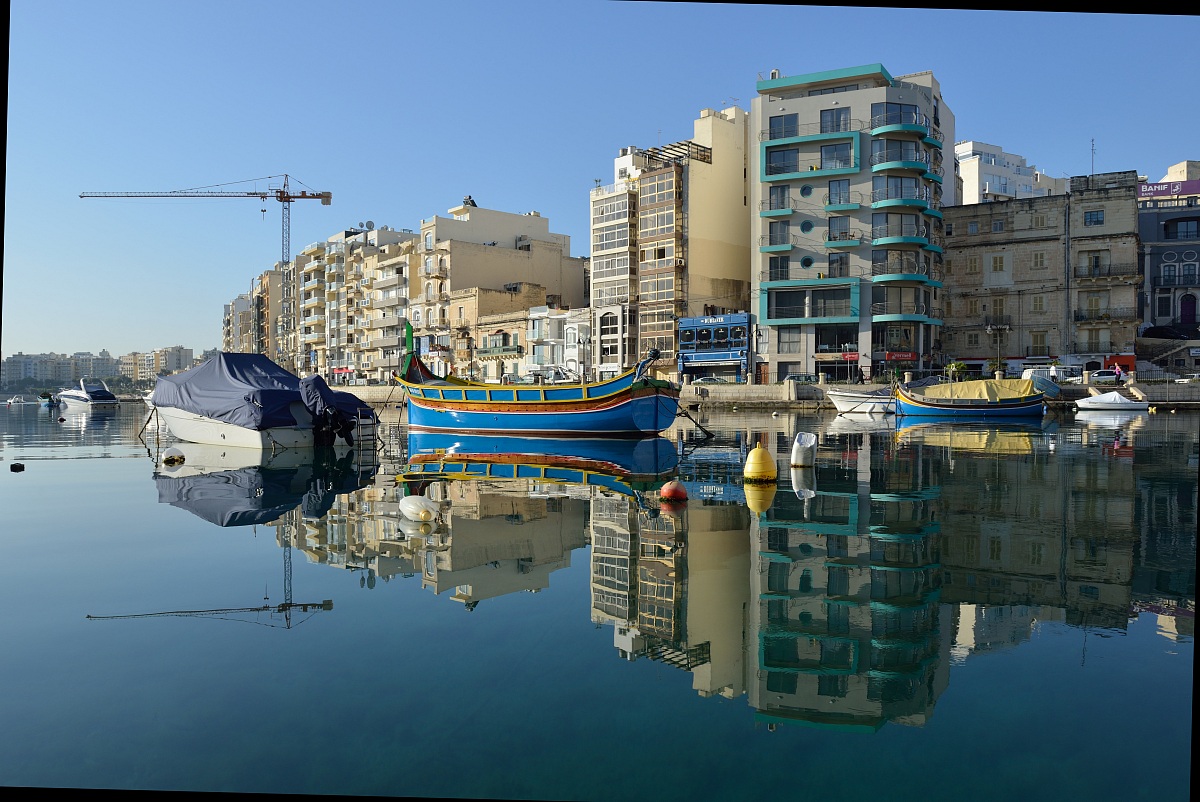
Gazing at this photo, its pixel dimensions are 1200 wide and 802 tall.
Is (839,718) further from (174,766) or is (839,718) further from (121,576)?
(121,576)

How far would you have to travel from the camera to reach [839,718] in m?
5.06

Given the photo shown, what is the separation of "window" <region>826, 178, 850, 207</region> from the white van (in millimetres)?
15957

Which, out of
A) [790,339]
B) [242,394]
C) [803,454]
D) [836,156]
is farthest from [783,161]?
[242,394]

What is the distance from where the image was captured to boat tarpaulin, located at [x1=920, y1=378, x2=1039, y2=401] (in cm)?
3862

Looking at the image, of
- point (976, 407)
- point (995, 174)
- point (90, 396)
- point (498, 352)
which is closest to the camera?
point (976, 407)

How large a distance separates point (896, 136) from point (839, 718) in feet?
178

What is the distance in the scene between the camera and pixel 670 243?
58.8 m

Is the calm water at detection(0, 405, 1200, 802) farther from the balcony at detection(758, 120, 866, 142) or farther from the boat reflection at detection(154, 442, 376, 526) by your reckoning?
the balcony at detection(758, 120, 866, 142)

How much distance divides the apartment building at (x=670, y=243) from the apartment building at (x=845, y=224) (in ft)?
13.6

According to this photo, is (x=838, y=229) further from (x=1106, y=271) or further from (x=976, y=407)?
(x=976, y=407)

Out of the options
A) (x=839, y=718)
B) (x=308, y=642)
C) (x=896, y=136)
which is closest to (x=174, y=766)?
(x=308, y=642)

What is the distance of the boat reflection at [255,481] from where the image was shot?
44.8 ft

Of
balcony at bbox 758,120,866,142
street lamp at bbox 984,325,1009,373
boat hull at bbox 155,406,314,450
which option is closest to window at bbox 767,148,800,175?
balcony at bbox 758,120,866,142

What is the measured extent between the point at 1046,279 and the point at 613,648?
5972 cm
